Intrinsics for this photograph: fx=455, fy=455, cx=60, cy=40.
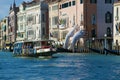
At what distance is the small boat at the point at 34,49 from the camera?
148ft

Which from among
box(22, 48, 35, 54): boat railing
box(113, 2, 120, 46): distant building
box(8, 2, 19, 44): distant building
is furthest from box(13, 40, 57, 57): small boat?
box(8, 2, 19, 44): distant building

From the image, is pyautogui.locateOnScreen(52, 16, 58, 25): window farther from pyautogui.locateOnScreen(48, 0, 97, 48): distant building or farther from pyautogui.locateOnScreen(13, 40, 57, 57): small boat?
pyautogui.locateOnScreen(13, 40, 57, 57): small boat

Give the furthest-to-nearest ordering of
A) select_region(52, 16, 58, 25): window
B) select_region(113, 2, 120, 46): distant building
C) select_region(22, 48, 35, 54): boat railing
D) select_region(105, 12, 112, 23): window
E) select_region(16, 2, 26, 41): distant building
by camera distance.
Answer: select_region(16, 2, 26, 41): distant building < select_region(52, 16, 58, 25): window < select_region(105, 12, 112, 23): window < select_region(113, 2, 120, 46): distant building < select_region(22, 48, 35, 54): boat railing

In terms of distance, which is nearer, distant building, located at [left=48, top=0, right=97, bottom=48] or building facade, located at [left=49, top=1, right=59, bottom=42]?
distant building, located at [left=48, top=0, right=97, bottom=48]

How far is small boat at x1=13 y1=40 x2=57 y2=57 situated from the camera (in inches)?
1772

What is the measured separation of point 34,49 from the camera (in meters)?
46.6

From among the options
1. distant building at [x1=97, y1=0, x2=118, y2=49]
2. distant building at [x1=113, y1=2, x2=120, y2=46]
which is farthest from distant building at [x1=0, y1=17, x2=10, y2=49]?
distant building at [x1=113, y1=2, x2=120, y2=46]

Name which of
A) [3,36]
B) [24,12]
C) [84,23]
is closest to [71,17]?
[84,23]

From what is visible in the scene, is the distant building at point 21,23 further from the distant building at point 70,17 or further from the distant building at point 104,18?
the distant building at point 104,18

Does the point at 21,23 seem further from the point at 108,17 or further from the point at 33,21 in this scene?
the point at 108,17

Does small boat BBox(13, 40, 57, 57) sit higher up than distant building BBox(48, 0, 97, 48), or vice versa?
distant building BBox(48, 0, 97, 48)

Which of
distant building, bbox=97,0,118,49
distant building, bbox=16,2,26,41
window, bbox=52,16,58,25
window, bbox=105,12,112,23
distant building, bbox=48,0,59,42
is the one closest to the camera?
distant building, bbox=97,0,118,49

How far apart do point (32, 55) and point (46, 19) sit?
3855 cm

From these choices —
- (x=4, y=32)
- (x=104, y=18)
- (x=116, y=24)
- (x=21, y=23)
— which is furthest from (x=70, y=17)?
(x=4, y=32)
